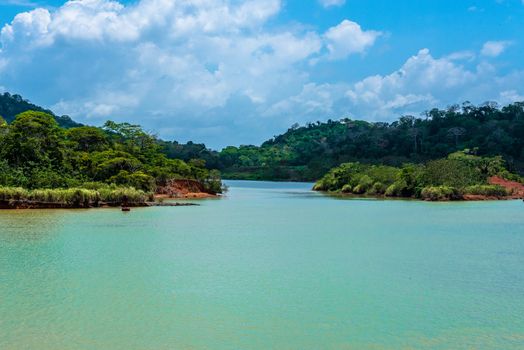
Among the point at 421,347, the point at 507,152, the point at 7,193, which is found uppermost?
the point at 507,152

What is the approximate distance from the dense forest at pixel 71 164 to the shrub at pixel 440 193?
74.8 feet

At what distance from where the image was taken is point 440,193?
51.5 meters

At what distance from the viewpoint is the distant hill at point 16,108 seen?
448 feet

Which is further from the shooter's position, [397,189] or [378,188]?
[378,188]

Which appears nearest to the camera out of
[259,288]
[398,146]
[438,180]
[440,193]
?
[259,288]

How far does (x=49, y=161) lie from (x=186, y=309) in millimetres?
37084

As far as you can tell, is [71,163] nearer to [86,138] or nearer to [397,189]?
[86,138]

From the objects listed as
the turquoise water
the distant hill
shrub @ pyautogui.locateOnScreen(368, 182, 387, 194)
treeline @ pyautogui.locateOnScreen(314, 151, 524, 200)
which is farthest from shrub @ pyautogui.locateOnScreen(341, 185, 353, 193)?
the distant hill

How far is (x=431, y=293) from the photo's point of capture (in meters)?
13.8


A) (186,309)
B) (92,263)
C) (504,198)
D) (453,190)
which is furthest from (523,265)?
(504,198)

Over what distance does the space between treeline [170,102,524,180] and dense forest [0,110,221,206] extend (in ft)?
182

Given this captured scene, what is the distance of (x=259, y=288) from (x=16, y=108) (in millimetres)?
142480

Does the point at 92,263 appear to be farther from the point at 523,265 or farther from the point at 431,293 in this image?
the point at 523,265

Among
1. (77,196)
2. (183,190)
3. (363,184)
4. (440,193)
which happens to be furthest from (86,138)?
(440,193)
